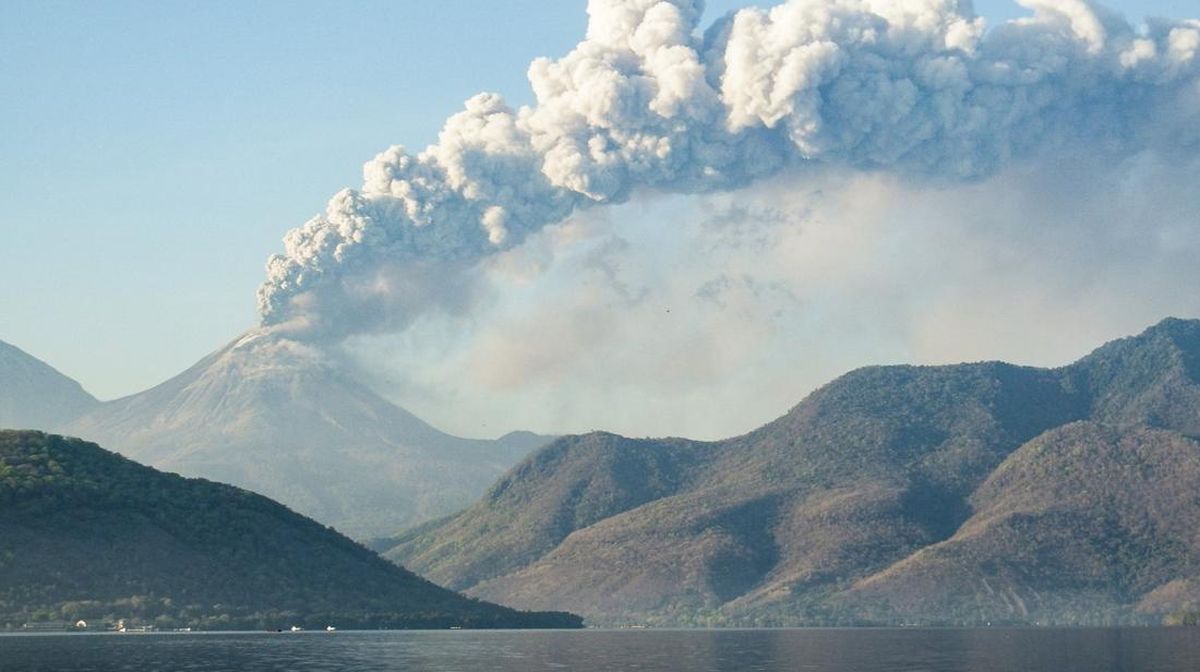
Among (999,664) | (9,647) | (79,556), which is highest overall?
(79,556)

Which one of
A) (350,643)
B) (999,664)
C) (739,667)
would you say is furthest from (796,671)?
(350,643)

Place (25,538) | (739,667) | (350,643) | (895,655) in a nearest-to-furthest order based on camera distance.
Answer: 1. (739,667)
2. (895,655)
3. (350,643)
4. (25,538)

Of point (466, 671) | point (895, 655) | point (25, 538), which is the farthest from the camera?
point (25, 538)

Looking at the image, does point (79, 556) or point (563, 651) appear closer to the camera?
point (563, 651)

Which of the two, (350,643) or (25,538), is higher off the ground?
(25,538)

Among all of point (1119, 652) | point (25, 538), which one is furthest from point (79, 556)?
point (1119, 652)

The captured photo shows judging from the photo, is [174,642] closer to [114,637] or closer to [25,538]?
[114,637]
